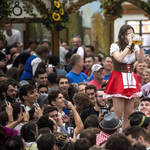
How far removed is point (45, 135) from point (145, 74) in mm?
4122

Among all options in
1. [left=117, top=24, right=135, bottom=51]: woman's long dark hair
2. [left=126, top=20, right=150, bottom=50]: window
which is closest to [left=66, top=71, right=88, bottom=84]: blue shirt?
[left=117, top=24, right=135, bottom=51]: woman's long dark hair

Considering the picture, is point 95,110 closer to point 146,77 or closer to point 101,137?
point 101,137

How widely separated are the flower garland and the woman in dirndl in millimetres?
4897

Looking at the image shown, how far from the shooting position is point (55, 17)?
973 cm

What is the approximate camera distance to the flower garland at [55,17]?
972cm

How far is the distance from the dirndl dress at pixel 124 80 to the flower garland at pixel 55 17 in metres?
4.91

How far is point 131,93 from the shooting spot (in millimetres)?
5008

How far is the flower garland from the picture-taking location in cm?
972

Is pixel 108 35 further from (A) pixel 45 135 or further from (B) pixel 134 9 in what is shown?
(A) pixel 45 135

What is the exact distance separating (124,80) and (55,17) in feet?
16.6

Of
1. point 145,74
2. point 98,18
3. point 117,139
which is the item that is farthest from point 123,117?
point 98,18

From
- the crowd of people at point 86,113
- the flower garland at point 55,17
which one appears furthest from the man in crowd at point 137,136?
the flower garland at point 55,17

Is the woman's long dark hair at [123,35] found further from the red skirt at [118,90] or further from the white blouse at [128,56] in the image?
the red skirt at [118,90]

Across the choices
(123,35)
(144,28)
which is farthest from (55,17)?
(144,28)
